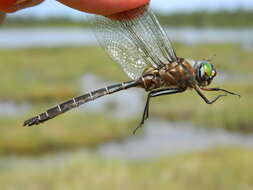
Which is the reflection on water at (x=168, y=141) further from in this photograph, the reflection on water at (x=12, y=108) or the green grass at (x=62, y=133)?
the reflection on water at (x=12, y=108)

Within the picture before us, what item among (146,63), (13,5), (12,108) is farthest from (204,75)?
(12,108)

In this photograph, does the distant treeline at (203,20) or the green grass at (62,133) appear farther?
the distant treeline at (203,20)

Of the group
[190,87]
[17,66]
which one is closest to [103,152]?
[190,87]

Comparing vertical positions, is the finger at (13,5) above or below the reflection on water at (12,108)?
above

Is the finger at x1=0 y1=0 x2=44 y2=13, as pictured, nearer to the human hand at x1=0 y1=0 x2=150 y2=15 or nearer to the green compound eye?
the human hand at x1=0 y1=0 x2=150 y2=15

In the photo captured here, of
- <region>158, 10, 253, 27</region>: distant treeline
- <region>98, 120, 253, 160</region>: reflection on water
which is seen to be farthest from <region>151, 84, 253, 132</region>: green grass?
<region>158, 10, 253, 27</region>: distant treeline

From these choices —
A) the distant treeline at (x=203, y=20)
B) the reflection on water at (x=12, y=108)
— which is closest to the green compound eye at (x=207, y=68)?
the reflection on water at (x=12, y=108)

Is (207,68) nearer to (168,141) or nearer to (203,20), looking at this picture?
(168,141)

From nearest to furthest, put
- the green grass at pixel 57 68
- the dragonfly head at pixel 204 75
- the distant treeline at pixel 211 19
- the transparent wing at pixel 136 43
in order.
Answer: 1. the dragonfly head at pixel 204 75
2. the transparent wing at pixel 136 43
3. the green grass at pixel 57 68
4. the distant treeline at pixel 211 19
